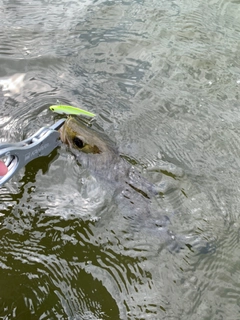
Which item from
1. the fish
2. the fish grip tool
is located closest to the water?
the fish

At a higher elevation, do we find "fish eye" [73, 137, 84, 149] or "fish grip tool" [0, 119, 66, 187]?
"fish grip tool" [0, 119, 66, 187]

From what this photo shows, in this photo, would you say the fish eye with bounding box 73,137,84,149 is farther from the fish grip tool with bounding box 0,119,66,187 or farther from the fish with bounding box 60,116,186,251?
the fish grip tool with bounding box 0,119,66,187

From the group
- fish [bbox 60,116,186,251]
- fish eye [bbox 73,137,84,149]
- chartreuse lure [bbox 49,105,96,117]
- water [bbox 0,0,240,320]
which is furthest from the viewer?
chartreuse lure [bbox 49,105,96,117]

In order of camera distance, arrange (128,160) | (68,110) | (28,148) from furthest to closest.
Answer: (68,110)
(128,160)
(28,148)

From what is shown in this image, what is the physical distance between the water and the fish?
70 millimetres

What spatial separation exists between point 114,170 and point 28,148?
0.87m

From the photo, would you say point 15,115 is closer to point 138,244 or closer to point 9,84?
point 9,84

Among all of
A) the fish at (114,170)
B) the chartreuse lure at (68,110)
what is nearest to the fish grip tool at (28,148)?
the fish at (114,170)

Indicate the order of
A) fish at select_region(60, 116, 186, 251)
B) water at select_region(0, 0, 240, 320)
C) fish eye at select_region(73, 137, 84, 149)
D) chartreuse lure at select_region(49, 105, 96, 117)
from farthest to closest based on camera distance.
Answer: chartreuse lure at select_region(49, 105, 96, 117), fish eye at select_region(73, 137, 84, 149), fish at select_region(60, 116, 186, 251), water at select_region(0, 0, 240, 320)

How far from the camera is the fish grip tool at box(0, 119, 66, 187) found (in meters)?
2.91

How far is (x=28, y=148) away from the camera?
3164mm

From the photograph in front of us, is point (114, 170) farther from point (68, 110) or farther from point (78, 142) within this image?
point (68, 110)

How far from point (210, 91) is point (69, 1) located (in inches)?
115

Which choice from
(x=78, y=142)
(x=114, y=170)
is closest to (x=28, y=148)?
(x=78, y=142)
